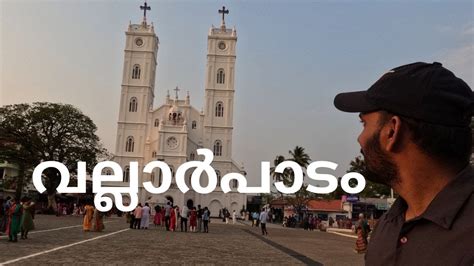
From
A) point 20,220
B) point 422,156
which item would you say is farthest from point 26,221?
point 422,156

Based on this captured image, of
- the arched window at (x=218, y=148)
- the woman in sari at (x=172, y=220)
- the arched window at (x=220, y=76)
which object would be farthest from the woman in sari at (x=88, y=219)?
the arched window at (x=220, y=76)

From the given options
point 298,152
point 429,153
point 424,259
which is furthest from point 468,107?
point 298,152

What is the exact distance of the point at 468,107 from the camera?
121 centimetres

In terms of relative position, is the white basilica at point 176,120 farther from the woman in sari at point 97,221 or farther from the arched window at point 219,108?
the woman in sari at point 97,221

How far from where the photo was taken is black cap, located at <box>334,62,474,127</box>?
1.21 metres

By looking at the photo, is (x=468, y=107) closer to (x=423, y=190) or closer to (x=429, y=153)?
(x=429, y=153)

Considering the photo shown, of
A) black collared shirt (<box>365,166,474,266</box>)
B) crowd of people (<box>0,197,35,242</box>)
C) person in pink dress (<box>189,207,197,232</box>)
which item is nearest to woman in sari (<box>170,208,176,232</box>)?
person in pink dress (<box>189,207,197,232</box>)

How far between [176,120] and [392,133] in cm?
6700

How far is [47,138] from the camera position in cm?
4353

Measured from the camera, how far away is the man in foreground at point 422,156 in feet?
3.73

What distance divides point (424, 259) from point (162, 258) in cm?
1035

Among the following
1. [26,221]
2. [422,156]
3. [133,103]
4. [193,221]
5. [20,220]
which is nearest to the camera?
[422,156]

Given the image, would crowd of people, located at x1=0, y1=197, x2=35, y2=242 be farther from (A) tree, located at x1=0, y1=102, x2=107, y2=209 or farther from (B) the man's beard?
(A) tree, located at x1=0, y1=102, x2=107, y2=209

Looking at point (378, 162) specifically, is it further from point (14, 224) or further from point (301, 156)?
point (301, 156)
